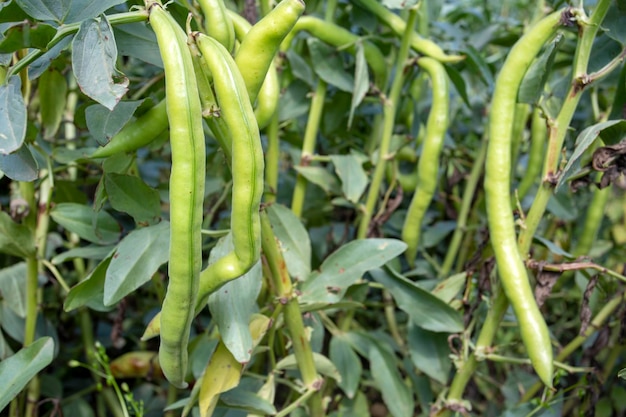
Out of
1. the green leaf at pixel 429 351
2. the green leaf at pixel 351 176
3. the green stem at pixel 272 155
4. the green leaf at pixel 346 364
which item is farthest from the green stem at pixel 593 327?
the green stem at pixel 272 155

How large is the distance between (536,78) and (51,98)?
649mm

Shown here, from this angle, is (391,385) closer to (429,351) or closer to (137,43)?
(429,351)

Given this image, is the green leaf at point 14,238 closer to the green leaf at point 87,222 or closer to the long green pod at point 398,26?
the green leaf at point 87,222

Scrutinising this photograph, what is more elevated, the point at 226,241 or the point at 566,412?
the point at 226,241

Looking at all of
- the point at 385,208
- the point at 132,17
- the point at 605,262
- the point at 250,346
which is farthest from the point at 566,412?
the point at 132,17

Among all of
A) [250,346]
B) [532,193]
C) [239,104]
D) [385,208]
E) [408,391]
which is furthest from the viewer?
[532,193]

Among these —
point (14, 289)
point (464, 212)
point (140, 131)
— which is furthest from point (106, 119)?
point (464, 212)

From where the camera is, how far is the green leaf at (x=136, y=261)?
25.8 inches

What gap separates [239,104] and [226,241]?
21 centimetres

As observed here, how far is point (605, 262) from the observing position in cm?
125

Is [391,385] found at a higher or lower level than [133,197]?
lower

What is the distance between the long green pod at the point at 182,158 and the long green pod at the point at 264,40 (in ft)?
0.23

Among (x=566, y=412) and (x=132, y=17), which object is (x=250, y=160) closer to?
(x=132, y=17)

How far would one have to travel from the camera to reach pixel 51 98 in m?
0.85
